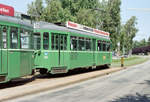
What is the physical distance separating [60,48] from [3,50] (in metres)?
5.63

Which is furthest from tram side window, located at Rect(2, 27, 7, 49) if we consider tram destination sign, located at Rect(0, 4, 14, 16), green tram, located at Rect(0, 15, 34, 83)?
tram destination sign, located at Rect(0, 4, 14, 16)

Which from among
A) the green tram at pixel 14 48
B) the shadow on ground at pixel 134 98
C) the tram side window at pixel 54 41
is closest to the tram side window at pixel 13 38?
the green tram at pixel 14 48

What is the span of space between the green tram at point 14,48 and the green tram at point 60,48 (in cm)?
209

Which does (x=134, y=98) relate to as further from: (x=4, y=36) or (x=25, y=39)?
(x=25, y=39)

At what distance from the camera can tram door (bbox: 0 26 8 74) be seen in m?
10.4

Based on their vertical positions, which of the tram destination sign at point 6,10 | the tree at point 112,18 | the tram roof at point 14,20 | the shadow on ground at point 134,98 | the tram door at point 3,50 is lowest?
the shadow on ground at point 134,98

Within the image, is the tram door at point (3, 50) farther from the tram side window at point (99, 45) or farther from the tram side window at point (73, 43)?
the tram side window at point (99, 45)

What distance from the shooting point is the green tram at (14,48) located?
10539mm

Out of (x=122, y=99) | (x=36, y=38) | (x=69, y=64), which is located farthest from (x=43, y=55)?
(x=122, y=99)

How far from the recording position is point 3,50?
10445 mm

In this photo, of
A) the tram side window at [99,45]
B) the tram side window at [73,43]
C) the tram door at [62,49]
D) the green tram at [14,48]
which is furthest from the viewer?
the tram side window at [99,45]

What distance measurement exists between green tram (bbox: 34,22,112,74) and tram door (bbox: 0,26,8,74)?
13.8 feet

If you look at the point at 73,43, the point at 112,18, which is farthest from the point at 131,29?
the point at 73,43

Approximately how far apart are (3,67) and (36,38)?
480 centimetres
